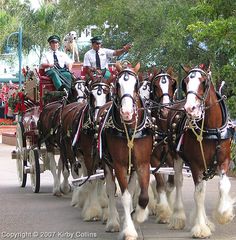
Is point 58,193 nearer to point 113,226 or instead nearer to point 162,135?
point 162,135

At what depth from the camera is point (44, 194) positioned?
1495cm

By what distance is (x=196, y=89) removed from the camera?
949 centimetres

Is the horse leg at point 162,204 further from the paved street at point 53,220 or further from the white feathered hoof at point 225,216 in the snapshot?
the white feathered hoof at point 225,216

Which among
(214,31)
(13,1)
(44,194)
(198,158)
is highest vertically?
(13,1)

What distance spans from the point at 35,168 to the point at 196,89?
232 inches

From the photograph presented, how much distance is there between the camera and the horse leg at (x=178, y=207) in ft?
33.9

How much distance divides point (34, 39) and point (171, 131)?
43905 mm

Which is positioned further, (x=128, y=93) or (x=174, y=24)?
(x=174, y=24)

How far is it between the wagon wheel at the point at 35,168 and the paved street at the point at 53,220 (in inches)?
7.5

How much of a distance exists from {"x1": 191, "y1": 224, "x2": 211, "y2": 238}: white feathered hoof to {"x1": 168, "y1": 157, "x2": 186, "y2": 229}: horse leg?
0.84 metres

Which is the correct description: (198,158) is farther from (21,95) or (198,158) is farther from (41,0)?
(41,0)

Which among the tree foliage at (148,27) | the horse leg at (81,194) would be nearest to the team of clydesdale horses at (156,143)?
the horse leg at (81,194)

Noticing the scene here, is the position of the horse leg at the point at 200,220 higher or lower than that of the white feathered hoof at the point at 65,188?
higher

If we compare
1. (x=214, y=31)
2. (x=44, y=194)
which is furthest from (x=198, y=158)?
(x=44, y=194)
